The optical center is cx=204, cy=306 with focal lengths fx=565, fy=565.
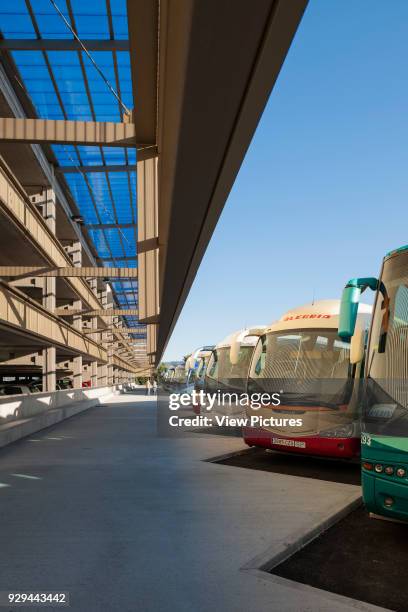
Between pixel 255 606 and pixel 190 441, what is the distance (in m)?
10.9

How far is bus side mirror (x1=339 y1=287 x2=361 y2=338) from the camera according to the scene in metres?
6.45

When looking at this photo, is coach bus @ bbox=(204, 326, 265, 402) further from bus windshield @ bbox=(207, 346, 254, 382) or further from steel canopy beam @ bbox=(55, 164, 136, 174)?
steel canopy beam @ bbox=(55, 164, 136, 174)

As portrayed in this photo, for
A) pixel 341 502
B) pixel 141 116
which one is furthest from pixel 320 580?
pixel 141 116

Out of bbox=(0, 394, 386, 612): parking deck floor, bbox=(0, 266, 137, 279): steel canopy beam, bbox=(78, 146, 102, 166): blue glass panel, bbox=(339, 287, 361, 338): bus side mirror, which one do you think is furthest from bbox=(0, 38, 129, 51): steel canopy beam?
bbox=(339, 287, 361, 338): bus side mirror

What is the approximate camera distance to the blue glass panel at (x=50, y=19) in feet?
39.8

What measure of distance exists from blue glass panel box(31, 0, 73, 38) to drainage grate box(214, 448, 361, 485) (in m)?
10.2

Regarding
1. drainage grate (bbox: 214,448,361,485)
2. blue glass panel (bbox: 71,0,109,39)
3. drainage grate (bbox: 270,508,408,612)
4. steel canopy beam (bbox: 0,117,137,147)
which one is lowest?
drainage grate (bbox: 214,448,361,485)

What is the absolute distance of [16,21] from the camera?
12.9 metres

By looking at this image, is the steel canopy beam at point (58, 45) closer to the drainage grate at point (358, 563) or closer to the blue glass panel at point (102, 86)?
the blue glass panel at point (102, 86)

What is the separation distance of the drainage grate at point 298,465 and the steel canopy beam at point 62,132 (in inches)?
246

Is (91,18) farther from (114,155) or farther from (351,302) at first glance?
(351,302)

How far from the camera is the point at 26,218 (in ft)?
62.0

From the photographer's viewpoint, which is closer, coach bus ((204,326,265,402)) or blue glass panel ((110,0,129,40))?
blue glass panel ((110,0,129,40))

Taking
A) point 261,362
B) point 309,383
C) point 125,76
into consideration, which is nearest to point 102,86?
point 125,76
